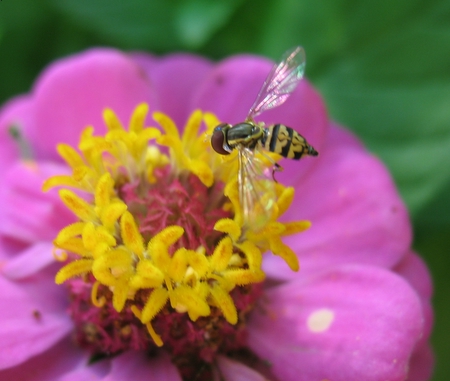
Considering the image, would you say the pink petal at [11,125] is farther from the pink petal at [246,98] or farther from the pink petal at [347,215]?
the pink petal at [347,215]

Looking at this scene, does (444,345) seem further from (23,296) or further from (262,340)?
(23,296)

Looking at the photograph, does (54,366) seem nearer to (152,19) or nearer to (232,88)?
(232,88)

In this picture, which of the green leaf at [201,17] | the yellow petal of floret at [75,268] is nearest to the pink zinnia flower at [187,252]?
the yellow petal of floret at [75,268]

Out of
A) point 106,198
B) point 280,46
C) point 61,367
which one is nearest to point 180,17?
point 280,46

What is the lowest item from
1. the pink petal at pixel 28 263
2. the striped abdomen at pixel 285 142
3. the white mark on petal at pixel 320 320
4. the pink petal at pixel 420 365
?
the pink petal at pixel 420 365

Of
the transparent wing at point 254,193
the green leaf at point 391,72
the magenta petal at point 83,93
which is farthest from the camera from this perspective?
the green leaf at point 391,72

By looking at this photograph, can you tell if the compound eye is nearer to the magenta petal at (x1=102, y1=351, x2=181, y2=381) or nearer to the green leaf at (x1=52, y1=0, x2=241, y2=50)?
the magenta petal at (x1=102, y1=351, x2=181, y2=381)
